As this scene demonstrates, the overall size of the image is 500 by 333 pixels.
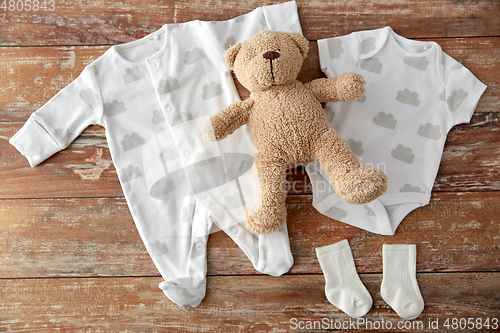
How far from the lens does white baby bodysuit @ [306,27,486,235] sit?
98cm

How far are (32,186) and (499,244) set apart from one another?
4.80ft

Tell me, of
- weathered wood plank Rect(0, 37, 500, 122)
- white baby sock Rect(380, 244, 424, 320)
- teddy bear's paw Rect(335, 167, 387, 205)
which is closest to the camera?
teddy bear's paw Rect(335, 167, 387, 205)

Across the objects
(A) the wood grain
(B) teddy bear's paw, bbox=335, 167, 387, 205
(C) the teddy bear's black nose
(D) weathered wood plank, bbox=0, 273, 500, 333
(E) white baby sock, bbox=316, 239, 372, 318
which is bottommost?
(D) weathered wood plank, bbox=0, 273, 500, 333

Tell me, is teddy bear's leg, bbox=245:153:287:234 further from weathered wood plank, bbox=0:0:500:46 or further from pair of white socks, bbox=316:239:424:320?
weathered wood plank, bbox=0:0:500:46

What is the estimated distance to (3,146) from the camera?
3.43ft

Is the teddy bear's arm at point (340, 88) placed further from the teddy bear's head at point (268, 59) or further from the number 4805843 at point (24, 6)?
the number 4805843 at point (24, 6)

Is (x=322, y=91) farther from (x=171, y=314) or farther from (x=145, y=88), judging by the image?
(x=171, y=314)

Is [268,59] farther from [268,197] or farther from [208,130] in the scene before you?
[268,197]

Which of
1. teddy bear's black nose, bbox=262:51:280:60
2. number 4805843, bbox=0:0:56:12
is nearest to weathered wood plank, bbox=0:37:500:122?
number 4805843, bbox=0:0:56:12

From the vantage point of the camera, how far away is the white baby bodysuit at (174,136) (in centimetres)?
96

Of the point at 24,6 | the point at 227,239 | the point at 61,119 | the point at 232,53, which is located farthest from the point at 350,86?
the point at 24,6

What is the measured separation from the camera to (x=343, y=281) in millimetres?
975

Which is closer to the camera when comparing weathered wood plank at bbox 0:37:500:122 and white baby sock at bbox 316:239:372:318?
white baby sock at bbox 316:239:372:318

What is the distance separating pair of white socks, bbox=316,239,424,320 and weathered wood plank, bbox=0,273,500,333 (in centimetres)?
3
